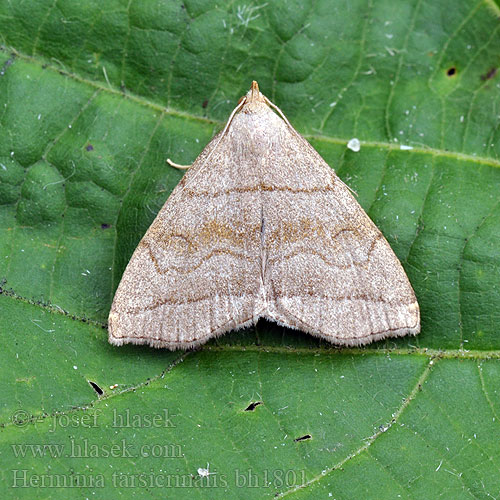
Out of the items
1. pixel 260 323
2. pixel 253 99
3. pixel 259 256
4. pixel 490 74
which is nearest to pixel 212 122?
pixel 253 99

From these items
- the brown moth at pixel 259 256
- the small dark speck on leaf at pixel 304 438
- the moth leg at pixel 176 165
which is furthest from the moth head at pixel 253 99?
the small dark speck on leaf at pixel 304 438

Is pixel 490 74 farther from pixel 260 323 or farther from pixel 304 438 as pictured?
pixel 304 438

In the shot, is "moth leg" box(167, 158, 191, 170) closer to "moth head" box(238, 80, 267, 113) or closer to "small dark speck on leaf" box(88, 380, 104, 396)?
Answer: "moth head" box(238, 80, 267, 113)

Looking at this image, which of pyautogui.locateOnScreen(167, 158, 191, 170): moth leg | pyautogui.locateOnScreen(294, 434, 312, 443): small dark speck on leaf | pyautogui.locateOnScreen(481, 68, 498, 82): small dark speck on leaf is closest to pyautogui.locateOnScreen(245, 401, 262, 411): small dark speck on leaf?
pyautogui.locateOnScreen(294, 434, 312, 443): small dark speck on leaf

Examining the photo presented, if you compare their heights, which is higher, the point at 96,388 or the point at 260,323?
the point at 260,323

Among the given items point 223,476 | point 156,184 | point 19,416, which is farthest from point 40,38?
point 223,476

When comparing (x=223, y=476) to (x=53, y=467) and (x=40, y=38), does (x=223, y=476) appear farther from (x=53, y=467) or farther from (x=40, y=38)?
(x=40, y=38)
